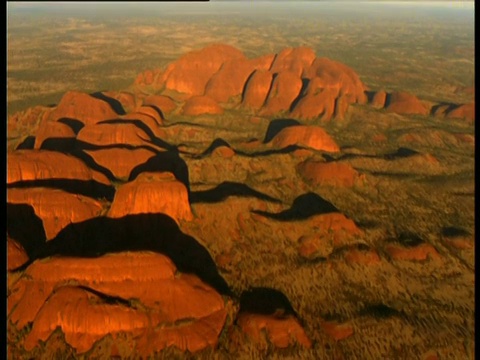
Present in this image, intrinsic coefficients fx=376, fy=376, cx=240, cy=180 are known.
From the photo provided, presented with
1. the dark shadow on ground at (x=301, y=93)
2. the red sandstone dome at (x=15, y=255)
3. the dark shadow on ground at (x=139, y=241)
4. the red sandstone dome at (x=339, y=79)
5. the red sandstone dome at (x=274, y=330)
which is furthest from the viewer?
the red sandstone dome at (x=339, y=79)

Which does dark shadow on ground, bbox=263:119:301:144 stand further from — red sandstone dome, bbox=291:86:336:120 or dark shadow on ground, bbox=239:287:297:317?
dark shadow on ground, bbox=239:287:297:317

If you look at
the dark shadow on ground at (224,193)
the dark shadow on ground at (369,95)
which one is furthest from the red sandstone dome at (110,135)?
the dark shadow on ground at (369,95)

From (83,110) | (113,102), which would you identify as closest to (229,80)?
(113,102)

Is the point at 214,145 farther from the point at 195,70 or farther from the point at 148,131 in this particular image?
the point at 195,70

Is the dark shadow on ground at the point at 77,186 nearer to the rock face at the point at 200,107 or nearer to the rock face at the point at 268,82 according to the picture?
the rock face at the point at 200,107

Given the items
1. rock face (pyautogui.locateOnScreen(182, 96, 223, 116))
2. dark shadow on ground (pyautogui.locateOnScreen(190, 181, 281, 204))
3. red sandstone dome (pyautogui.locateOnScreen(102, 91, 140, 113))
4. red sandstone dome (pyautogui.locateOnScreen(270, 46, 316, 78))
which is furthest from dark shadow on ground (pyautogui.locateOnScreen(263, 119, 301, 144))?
red sandstone dome (pyautogui.locateOnScreen(102, 91, 140, 113))

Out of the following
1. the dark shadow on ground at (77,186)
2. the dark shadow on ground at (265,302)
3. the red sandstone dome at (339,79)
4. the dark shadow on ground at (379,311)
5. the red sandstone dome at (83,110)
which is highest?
the red sandstone dome at (339,79)
